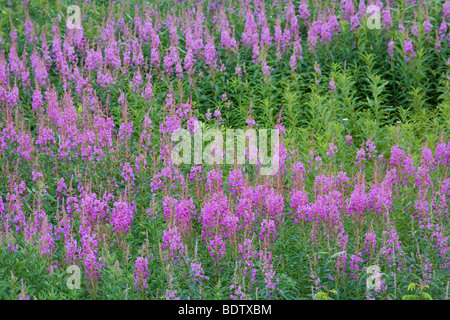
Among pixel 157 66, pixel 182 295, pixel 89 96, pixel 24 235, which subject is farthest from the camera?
pixel 157 66

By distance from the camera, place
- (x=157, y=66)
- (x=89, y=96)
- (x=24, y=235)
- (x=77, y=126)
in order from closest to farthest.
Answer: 1. (x=24, y=235)
2. (x=77, y=126)
3. (x=89, y=96)
4. (x=157, y=66)

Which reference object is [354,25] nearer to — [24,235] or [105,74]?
[105,74]

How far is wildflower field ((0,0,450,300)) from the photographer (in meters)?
5.79

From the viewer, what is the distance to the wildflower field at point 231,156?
228 inches

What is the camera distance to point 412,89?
9797mm

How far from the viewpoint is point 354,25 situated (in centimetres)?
1026

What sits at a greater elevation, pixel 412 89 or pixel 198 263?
pixel 412 89

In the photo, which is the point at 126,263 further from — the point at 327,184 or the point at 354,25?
the point at 354,25

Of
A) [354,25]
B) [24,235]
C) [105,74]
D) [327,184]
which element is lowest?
[24,235]

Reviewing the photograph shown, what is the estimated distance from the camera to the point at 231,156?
7969mm

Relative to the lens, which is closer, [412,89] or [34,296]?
[34,296]
